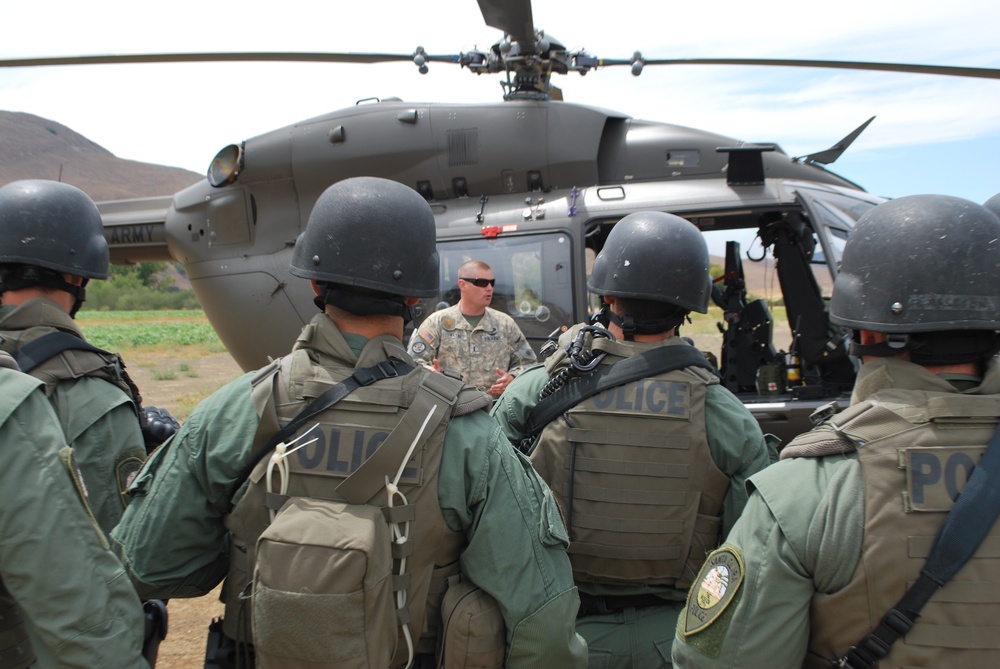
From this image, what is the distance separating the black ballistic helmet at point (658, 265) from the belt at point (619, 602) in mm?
900

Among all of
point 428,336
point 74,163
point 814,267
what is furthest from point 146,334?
point 74,163

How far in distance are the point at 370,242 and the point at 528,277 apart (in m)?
3.46

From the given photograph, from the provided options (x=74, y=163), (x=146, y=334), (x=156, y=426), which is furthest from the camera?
(x=74, y=163)

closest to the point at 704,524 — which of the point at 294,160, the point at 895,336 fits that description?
the point at 895,336

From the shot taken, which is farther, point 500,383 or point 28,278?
point 500,383

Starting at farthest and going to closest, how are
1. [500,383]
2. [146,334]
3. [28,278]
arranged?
[146,334] → [500,383] → [28,278]

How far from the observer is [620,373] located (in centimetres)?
223

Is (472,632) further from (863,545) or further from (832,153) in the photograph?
(832,153)

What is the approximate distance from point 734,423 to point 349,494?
1178mm

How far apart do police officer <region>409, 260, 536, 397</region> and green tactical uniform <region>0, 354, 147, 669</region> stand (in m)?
3.37

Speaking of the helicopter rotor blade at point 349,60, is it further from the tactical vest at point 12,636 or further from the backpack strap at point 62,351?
the tactical vest at point 12,636

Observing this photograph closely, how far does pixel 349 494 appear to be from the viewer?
1563mm

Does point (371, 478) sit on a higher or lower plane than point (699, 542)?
higher

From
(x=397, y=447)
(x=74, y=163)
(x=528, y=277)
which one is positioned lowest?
(x=74, y=163)
